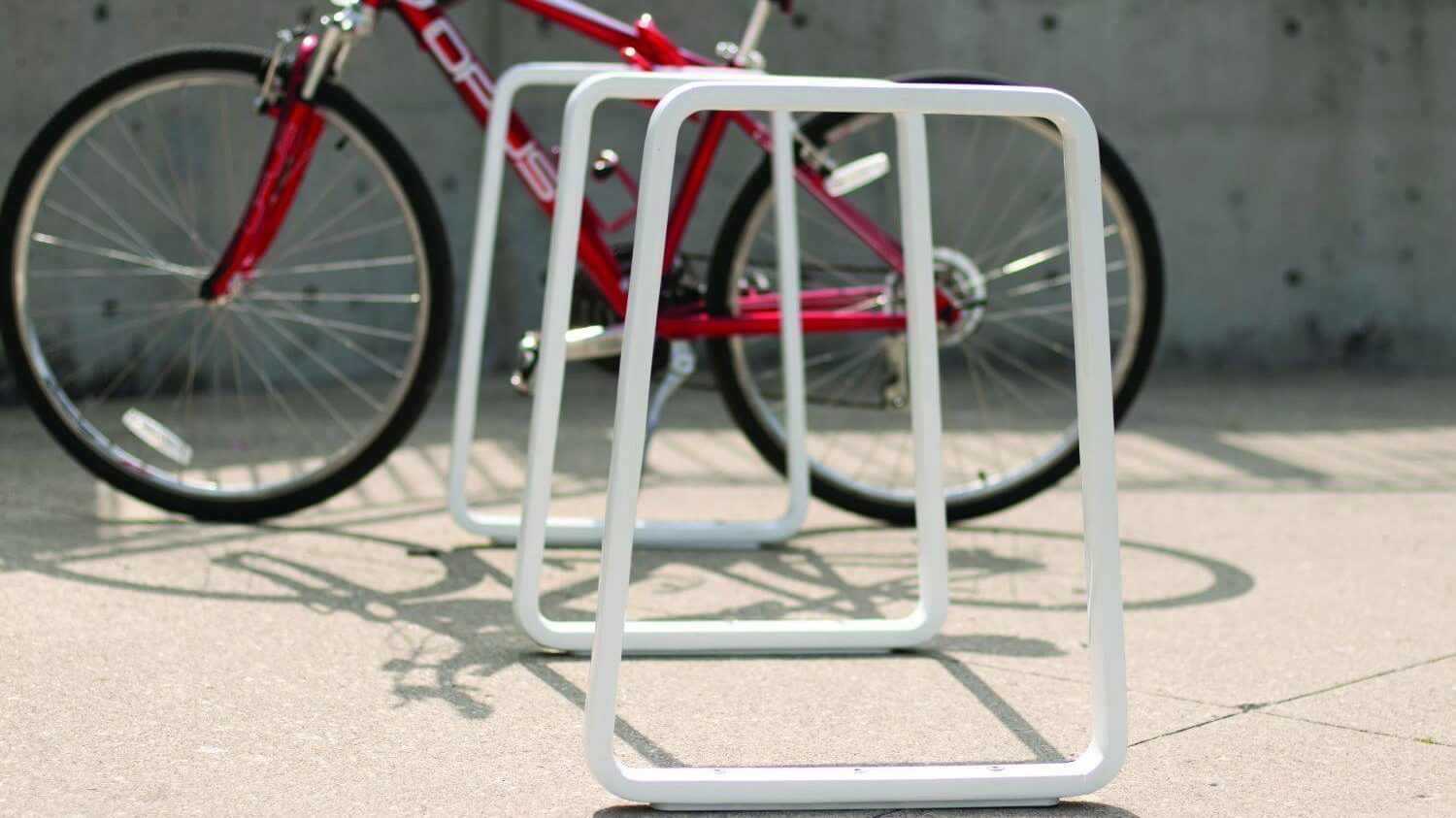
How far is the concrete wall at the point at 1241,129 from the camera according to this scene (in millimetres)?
5809

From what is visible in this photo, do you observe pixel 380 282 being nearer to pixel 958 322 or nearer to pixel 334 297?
pixel 334 297

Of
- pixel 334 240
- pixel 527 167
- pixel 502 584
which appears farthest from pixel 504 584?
pixel 334 240

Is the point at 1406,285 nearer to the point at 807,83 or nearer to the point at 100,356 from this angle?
the point at 100,356

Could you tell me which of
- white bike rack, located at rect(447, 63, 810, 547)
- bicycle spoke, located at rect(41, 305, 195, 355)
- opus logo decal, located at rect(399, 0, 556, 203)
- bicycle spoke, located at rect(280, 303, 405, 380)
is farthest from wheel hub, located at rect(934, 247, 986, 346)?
bicycle spoke, located at rect(41, 305, 195, 355)

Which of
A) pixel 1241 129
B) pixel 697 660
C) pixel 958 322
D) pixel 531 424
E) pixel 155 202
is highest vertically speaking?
pixel 1241 129

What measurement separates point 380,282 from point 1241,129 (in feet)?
9.44

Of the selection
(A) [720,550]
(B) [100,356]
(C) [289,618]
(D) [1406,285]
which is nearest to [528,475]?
(C) [289,618]

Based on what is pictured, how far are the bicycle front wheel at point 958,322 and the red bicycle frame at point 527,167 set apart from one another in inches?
2.9

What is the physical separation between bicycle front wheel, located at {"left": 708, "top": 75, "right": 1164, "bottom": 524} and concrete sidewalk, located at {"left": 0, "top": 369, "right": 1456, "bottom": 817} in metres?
0.23

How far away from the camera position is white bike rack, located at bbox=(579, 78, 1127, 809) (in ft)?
6.12

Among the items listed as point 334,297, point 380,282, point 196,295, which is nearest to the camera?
point 196,295

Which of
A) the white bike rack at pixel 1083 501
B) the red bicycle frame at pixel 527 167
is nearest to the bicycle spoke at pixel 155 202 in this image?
the red bicycle frame at pixel 527 167

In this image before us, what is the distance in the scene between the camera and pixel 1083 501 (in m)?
1.93

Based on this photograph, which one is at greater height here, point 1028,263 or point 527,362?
point 1028,263
